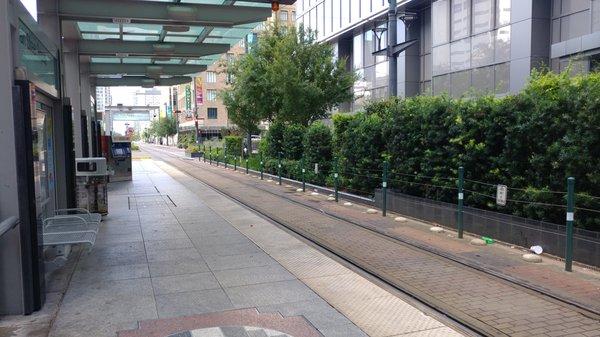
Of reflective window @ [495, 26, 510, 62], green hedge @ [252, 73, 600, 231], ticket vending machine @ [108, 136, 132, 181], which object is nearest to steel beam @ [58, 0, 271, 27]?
green hedge @ [252, 73, 600, 231]

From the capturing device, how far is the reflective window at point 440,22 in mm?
25984

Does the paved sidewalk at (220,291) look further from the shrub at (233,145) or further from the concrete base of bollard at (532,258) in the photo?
the shrub at (233,145)

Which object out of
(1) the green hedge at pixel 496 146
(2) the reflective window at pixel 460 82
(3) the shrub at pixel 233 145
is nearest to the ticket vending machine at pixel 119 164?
(1) the green hedge at pixel 496 146

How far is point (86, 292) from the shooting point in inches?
246

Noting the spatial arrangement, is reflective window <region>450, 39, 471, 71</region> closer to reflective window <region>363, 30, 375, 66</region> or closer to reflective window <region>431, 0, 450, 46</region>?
reflective window <region>431, 0, 450, 46</region>

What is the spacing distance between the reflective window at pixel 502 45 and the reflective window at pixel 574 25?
214 centimetres

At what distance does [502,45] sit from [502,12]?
1480 mm

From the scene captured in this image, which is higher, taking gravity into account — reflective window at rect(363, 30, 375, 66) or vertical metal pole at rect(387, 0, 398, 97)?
reflective window at rect(363, 30, 375, 66)

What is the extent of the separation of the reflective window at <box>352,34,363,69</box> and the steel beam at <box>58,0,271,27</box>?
23253mm

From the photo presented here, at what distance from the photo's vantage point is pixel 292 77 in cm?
2097

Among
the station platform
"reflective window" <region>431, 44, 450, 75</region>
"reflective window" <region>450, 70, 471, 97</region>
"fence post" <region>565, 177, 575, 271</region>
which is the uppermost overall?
"reflective window" <region>431, 44, 450, 75</region>

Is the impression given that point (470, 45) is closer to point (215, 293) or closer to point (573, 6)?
point (573, 6)

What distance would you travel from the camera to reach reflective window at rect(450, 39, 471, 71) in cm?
2450

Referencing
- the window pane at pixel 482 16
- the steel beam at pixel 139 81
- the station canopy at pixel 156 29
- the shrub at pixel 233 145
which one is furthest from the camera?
the shrub at pixel 233 145
